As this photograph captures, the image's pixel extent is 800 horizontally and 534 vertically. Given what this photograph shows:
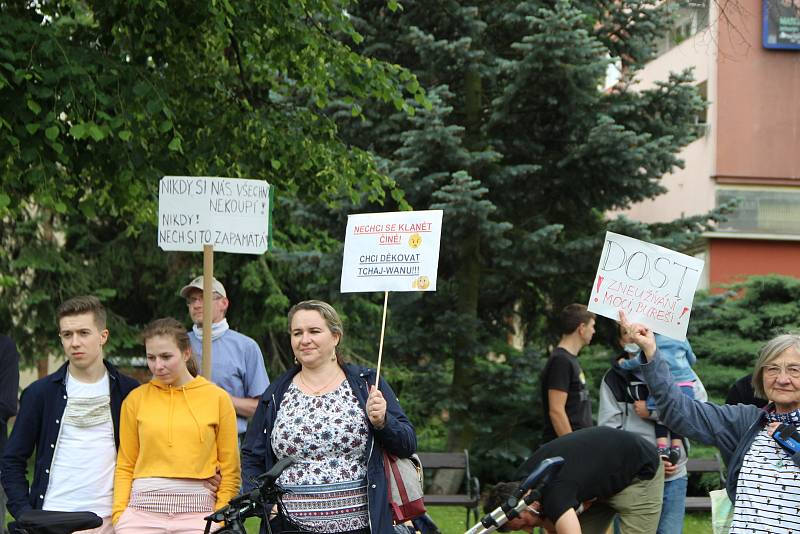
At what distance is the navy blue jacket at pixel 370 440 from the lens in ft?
17.1

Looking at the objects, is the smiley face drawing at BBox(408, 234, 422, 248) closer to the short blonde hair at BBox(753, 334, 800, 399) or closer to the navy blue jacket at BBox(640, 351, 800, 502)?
the navy blue jacket at BBox(640, 351, 800, 502)

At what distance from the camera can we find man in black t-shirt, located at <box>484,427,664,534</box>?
557cm

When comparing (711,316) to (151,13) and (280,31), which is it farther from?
(151,13)

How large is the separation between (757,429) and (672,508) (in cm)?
290

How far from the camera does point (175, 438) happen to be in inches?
219

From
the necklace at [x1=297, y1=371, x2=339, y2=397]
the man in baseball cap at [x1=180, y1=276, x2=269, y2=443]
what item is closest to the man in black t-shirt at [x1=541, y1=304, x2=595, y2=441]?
the man in baseball cap at [x1=180, y1=276, x2=269, y2=443]

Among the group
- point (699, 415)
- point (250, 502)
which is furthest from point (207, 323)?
point (699, 415)

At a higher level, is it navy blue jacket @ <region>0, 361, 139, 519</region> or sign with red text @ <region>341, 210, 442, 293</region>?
sign with red text @ <region>341, 210, 442, 293</region>

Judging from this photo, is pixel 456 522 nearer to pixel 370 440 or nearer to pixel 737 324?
pixel 737 324

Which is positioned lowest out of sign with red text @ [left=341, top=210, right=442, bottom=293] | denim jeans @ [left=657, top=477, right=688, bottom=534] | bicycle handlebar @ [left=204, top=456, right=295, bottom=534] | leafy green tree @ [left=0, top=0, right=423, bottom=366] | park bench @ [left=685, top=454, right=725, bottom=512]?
park bench @ [left=685, top=454, right=725, bottom=512]

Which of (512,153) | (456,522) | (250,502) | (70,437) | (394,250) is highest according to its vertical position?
(512,153)

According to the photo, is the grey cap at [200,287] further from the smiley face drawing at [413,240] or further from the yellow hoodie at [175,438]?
the smiley face drawing at [413,240]

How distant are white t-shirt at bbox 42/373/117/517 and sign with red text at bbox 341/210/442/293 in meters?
1.37

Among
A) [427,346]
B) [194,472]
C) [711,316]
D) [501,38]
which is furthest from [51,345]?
[194,472]
